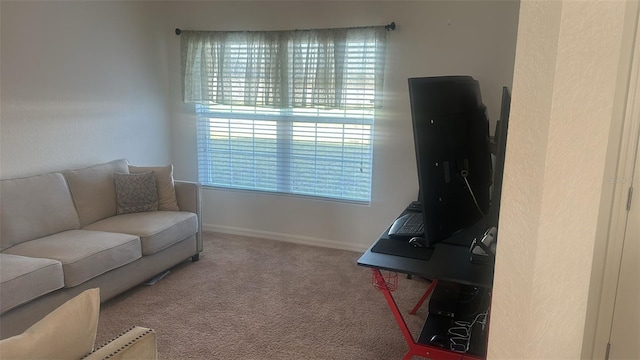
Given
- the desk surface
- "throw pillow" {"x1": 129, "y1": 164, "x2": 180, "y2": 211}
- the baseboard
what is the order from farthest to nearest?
1. the baseboard
2. "throw pillow" {"x1": 129, "y1": 164, "x2": 180, "y2": 211}
3. the desk surface

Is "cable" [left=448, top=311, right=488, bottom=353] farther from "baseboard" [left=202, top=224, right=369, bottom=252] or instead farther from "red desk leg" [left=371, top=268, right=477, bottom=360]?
"baseboard" [left=202, top=224, right=369, bottom=252]

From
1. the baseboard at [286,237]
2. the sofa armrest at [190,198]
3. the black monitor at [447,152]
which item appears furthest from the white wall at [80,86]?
the black monitor at [447,152]

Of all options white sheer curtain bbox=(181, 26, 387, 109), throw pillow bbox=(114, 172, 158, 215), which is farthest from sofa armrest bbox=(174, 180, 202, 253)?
white sheer curtain bbox=(181, 26, 387, 109)

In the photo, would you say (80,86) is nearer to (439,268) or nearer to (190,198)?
(190,198)

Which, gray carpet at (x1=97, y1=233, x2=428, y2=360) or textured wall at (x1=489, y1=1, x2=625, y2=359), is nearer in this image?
textured wall at (x1=489, y1=1, x2=625, y2=359)

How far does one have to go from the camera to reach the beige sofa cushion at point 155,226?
323 cm

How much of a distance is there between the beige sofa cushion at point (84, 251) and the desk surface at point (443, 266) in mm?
1819

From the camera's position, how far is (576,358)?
3.95 ft

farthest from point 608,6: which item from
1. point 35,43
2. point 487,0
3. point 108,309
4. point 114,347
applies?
point 35,43

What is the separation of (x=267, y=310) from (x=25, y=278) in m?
1.39

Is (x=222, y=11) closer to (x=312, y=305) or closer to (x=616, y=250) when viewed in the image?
(x=312, y=305)

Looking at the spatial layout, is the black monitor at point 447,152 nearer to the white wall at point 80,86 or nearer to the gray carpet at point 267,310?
the gray carpet at point 267,310

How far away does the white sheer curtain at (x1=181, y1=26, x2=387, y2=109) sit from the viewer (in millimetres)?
3881

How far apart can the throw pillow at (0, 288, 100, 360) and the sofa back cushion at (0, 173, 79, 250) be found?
2.10 meters
